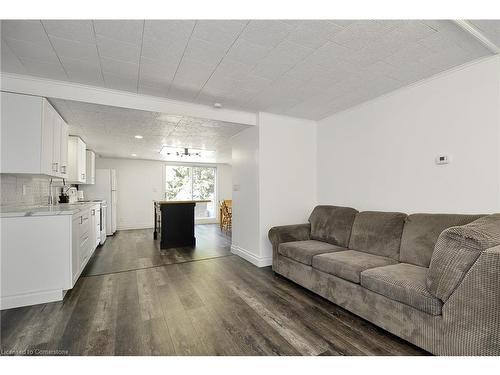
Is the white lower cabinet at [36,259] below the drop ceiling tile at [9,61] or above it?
below

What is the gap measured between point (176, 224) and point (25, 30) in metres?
3.75

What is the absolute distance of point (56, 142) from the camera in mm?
3031

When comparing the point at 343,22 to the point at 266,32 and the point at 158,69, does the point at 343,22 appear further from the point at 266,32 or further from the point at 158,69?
the point at 158,69

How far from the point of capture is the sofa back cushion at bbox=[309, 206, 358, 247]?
3.01 meters

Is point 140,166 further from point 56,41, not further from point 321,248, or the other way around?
point 321,248

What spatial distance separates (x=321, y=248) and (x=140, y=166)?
6590mm

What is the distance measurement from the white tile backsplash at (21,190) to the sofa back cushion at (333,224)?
3.89 meters

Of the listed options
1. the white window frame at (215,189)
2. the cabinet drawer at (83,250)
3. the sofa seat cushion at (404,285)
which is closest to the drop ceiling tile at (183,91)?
the cabinet drawer at (83,250)

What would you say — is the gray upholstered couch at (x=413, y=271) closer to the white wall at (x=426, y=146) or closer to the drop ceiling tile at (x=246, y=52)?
the white wall at (x=426, y=146)

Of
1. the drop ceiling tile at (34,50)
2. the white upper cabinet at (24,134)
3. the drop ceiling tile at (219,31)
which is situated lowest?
the white upper cabinet at (24,134)

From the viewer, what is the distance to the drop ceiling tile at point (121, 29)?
1690 millimetres

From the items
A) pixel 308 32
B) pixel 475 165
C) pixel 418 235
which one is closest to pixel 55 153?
pixel 308 32

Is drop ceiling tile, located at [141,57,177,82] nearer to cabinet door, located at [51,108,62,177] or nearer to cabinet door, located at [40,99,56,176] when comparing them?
cabinet door, located at [40,99,56,176]

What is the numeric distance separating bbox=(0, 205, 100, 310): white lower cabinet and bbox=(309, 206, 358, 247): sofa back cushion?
120 inches
